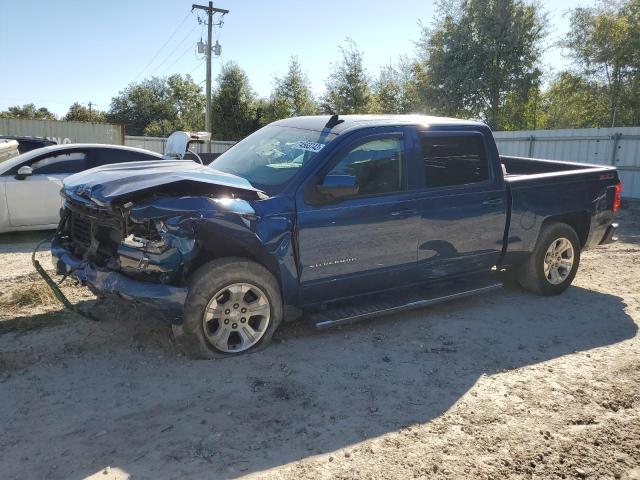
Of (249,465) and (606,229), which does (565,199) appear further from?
(249,465)

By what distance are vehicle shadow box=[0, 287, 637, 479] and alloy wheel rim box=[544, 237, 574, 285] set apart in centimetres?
75

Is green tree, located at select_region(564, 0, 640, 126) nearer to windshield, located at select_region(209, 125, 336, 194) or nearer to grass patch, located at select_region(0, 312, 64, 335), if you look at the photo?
windshield, located at select_region(209, 125, 336, 194)

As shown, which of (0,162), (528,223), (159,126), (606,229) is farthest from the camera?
(159,126)

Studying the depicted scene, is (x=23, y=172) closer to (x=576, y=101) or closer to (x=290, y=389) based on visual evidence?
(x=290, y=389)

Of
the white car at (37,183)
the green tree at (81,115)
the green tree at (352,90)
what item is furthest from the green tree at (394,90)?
the green tree at (81,115)

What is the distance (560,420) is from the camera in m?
3.42

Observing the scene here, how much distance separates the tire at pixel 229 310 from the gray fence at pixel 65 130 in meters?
19.1

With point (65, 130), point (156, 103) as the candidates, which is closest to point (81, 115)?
point (156, 103)

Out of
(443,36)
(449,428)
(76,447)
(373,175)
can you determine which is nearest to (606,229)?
(373,175)

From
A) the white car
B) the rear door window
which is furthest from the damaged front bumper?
the white car

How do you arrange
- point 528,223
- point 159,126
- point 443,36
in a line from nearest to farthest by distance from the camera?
Answer: point 528,223 < point 443,36 < point 159,126

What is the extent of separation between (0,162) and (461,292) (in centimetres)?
757

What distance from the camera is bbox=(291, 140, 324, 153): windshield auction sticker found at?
180 inches

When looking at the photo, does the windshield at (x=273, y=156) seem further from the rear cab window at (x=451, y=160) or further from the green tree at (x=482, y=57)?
the green tree at (x=482, y=57)
